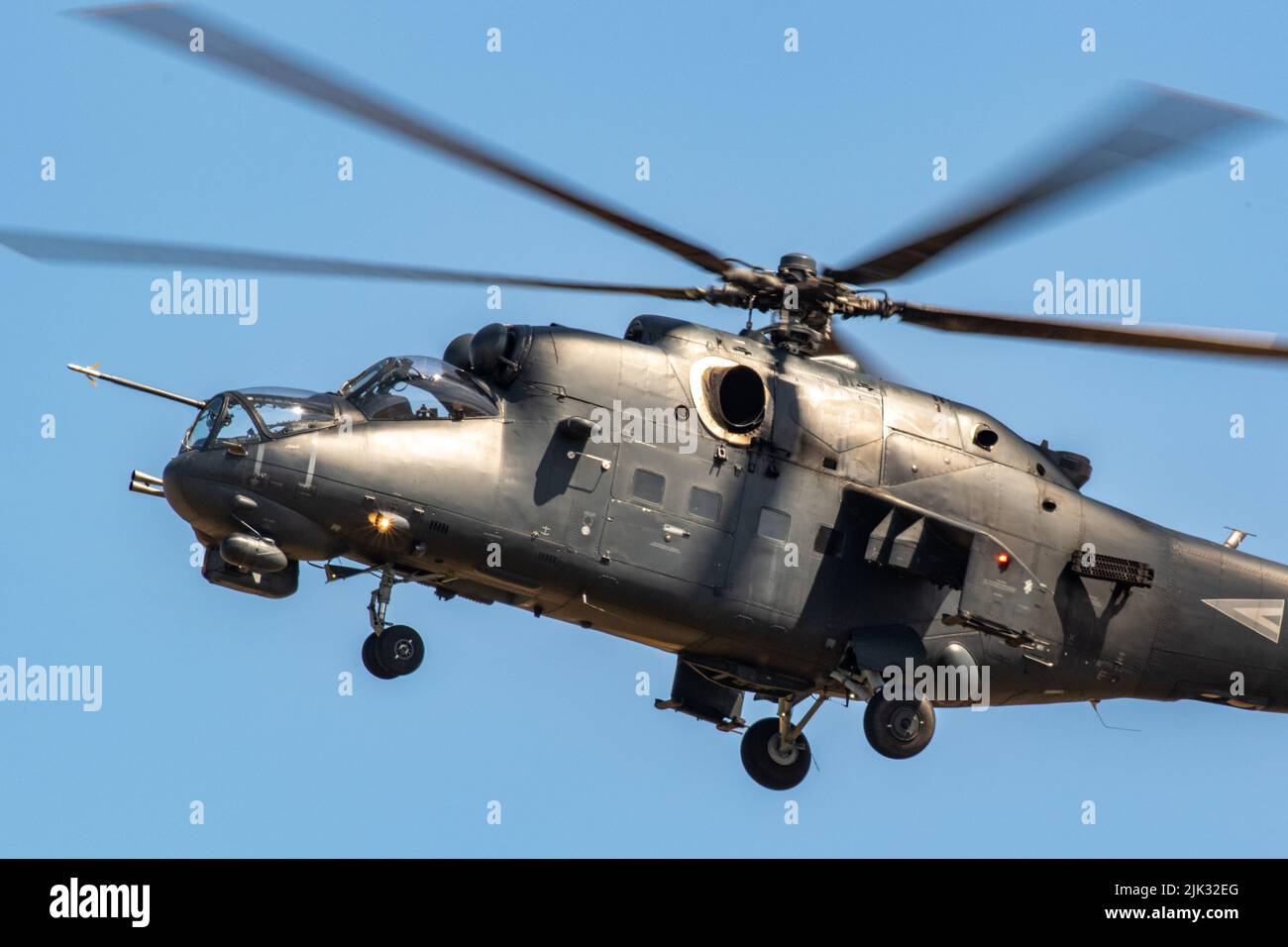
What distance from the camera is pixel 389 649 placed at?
18.1m

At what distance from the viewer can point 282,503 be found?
699 inches

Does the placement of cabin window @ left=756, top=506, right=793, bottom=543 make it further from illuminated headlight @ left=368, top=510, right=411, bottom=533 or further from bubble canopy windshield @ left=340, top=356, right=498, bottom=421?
illuminated headlight @ left=368, top=510, right=411, bottom=533

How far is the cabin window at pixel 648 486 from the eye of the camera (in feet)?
62.5

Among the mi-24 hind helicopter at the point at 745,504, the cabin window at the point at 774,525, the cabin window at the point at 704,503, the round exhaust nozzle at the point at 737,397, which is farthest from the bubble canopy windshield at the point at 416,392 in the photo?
the cabin window at the point at 774,525

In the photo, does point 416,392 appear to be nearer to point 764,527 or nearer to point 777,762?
point 764,527

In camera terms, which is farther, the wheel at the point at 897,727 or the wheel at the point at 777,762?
the wheel at the point at 777,762

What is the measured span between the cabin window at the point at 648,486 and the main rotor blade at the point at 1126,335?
144 inches

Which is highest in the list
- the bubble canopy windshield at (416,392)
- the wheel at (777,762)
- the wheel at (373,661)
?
the bubble canopy windshield at (416,392)

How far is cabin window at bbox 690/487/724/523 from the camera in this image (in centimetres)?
1931

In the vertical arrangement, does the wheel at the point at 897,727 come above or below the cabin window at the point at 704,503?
below

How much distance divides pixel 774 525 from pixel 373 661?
14.7ft

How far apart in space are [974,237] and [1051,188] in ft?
3.50

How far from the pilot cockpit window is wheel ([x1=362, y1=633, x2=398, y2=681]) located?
98.2 inches

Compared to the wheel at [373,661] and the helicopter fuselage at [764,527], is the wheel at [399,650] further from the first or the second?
the helicopter fuselage at [764,527]
